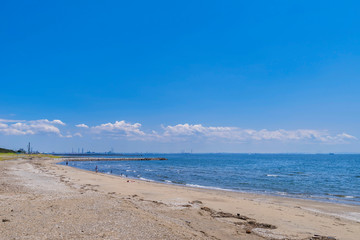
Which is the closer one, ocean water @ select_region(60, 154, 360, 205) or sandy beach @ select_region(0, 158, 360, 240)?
sandy beach @ select_region(0, 158, 360, 240)

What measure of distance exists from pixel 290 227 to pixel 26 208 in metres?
13.1

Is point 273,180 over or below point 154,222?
below

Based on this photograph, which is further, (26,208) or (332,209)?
(332,209)

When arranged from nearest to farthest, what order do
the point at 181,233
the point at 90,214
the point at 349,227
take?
the point at 181,233
the point at 90,214
the point at 349,227

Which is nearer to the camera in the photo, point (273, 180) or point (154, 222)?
point (154, 222)

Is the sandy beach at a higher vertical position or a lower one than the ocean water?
higher

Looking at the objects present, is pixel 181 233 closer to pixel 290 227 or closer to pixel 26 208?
pixel 290 227

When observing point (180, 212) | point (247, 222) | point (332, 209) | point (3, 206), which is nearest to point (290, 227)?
point (247, 222)

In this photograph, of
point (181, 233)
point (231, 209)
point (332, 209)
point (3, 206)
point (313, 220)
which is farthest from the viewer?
point (332, 209)

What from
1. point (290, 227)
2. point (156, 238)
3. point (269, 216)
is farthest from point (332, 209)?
point (156, 238)

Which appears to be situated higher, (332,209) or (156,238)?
(156,238)

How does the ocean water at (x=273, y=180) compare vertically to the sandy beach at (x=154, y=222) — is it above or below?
below

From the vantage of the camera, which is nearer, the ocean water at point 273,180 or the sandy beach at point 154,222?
the sandy beach at point 154,222

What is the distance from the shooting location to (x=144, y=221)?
11.0 metres
